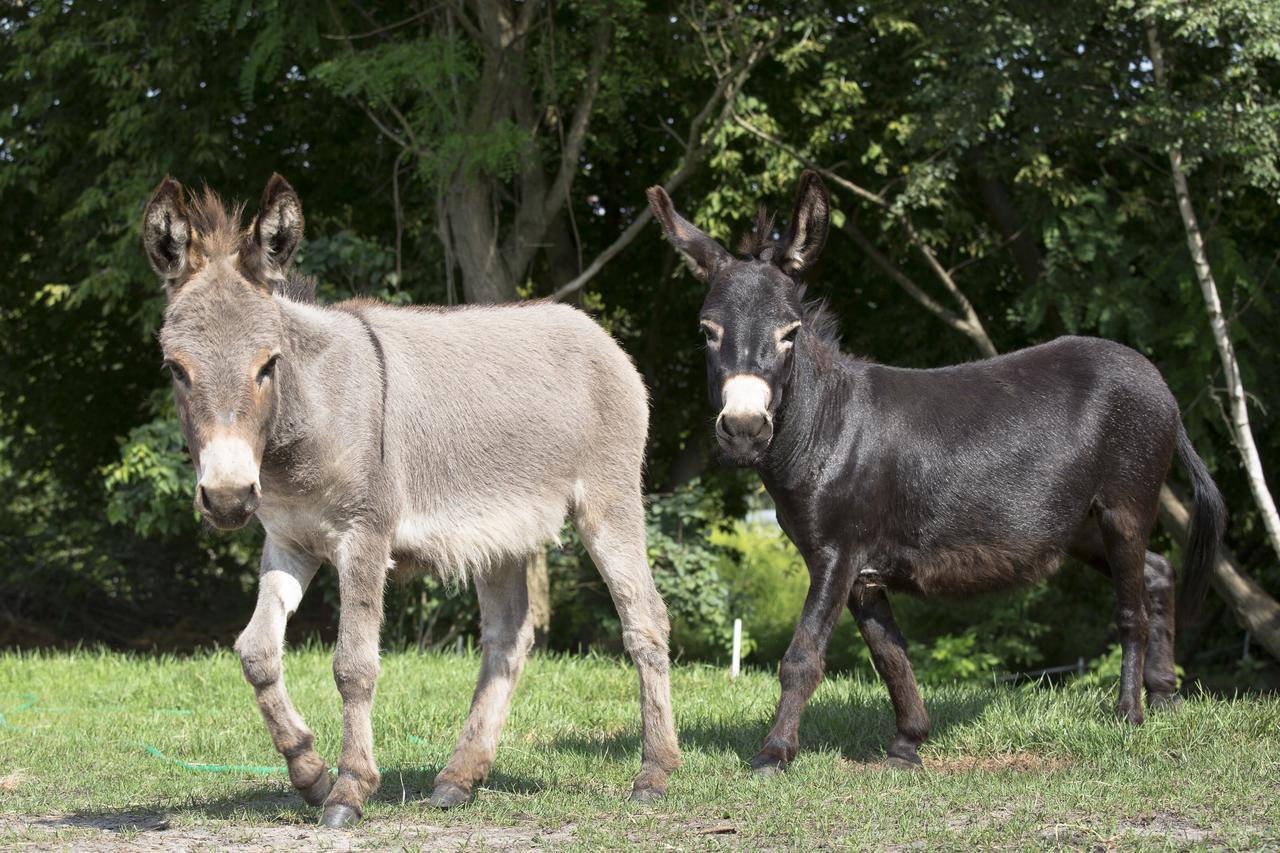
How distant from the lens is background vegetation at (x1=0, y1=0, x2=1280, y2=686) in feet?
40.3

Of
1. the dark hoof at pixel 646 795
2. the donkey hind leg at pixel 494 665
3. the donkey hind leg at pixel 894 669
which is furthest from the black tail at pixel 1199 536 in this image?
the donkey hind leg at pixel 494 665

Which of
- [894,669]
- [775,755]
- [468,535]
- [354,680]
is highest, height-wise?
[468,535]

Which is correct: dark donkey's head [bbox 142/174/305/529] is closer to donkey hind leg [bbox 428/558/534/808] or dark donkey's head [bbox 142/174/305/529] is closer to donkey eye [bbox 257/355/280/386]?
donkey eye [bbox 257/355/280/386]

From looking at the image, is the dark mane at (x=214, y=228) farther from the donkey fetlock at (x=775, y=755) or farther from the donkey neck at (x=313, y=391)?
the donkey fetlock at (x=775, y=755)

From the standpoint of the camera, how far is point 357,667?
17.3 feet

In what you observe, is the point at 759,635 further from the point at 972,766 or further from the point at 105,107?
the point at 972,766

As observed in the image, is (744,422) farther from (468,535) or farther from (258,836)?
(258,836)

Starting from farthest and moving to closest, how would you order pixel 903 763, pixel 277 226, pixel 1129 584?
pixel 1129 584, pixel 903 763, pixel 277 226

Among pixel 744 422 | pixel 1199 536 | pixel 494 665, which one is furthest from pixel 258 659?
pixel 1199 536

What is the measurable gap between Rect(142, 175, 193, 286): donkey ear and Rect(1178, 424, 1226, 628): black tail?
5.44m

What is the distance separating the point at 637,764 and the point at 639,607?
37.1 inches

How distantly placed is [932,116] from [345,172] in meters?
6.90

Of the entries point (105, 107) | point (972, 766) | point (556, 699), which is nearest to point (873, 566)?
point (972, 766)

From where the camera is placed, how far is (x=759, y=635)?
59.6ft
